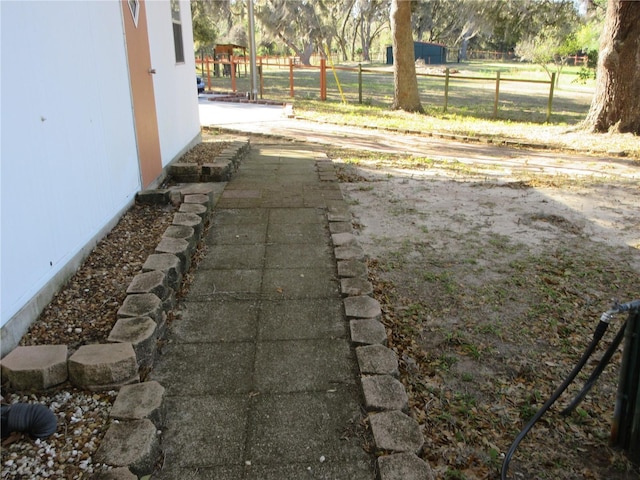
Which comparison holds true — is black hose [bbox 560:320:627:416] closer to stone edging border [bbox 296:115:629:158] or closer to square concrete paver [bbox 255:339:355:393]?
square concrete paver [bbox 255:339:355:393]

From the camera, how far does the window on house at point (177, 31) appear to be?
7.39 meters

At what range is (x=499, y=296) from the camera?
3.84m

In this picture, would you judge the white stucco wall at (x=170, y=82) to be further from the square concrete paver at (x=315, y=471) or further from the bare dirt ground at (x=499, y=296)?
the square concrete paver at (x=315, y=471)

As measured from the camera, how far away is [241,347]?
2969 mm

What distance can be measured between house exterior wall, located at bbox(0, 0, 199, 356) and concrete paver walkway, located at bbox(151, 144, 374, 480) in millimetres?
808

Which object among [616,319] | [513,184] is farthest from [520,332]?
[513,184]

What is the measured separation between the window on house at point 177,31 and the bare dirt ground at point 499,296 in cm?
296

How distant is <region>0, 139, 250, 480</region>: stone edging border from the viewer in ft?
6.82

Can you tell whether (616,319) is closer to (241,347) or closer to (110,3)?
(241,347)

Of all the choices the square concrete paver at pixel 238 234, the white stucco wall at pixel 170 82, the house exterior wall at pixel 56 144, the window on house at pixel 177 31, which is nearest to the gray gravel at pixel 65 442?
the house exterior wall at pixel 56 144

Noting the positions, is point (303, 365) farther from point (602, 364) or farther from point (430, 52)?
point (430, 52)

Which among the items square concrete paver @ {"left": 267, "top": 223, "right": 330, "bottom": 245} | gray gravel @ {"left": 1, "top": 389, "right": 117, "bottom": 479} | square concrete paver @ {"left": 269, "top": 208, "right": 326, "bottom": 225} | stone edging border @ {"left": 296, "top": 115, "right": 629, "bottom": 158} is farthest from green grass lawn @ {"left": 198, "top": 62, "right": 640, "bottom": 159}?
gray gravel @ {"left": 1, "top": 389, "right": 117, "bottom": 479}

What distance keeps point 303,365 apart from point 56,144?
204 centimetres

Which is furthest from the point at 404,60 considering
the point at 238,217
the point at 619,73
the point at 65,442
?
the point at 65,442
